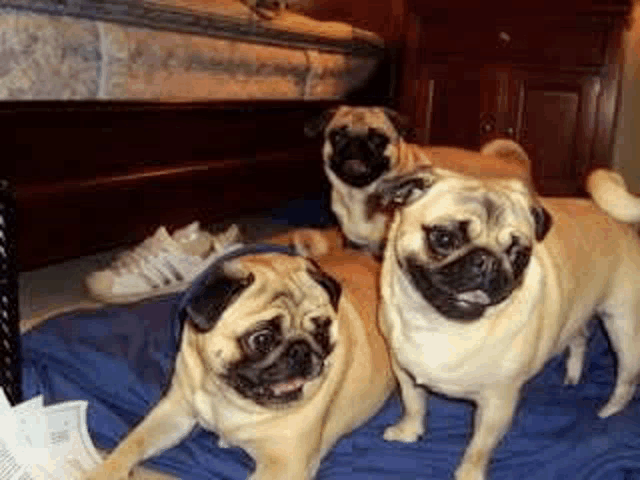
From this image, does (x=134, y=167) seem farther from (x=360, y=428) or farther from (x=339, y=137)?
(x=360, y=428)

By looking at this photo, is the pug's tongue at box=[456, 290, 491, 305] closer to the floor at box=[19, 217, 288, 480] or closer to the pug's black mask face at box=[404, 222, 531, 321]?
the pug's black mask face at box=[404, 222, 531, 321]

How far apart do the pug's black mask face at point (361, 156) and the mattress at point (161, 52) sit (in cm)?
46

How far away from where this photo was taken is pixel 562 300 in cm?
165

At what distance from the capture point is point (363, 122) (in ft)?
8.43

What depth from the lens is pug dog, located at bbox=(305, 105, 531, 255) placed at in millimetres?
2541

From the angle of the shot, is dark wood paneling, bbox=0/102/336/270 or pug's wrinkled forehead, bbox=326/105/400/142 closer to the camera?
dark wood paneling, bbox=0/102/336/270

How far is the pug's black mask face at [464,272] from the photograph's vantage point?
1402 millimetres

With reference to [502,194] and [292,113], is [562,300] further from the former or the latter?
[292,113]

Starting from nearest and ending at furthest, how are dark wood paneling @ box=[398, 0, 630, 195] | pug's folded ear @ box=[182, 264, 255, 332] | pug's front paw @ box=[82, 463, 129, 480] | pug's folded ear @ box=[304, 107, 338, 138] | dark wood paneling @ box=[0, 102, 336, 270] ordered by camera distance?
pug's folded ear @ box=[182, 264, 255, 332], pug's front paw @ box=[82, 463, 129, 480], dark wood paneling @ box=[0, 102, 336, 270], pug's folded ear @ box=[304, 107, 338, 138], dark wood paneling @ box=[398, 0, 630, 195]

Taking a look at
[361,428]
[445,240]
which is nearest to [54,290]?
[361,428]

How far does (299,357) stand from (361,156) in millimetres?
1196

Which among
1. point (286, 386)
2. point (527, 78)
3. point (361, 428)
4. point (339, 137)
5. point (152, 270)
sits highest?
point (527, 78)

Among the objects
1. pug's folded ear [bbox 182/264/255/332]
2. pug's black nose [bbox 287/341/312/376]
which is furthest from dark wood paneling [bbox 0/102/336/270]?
pug's black nose [bbox 287/341/312/376]

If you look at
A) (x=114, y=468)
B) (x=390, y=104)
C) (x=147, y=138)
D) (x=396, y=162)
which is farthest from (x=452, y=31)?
(x=114, y=468)
